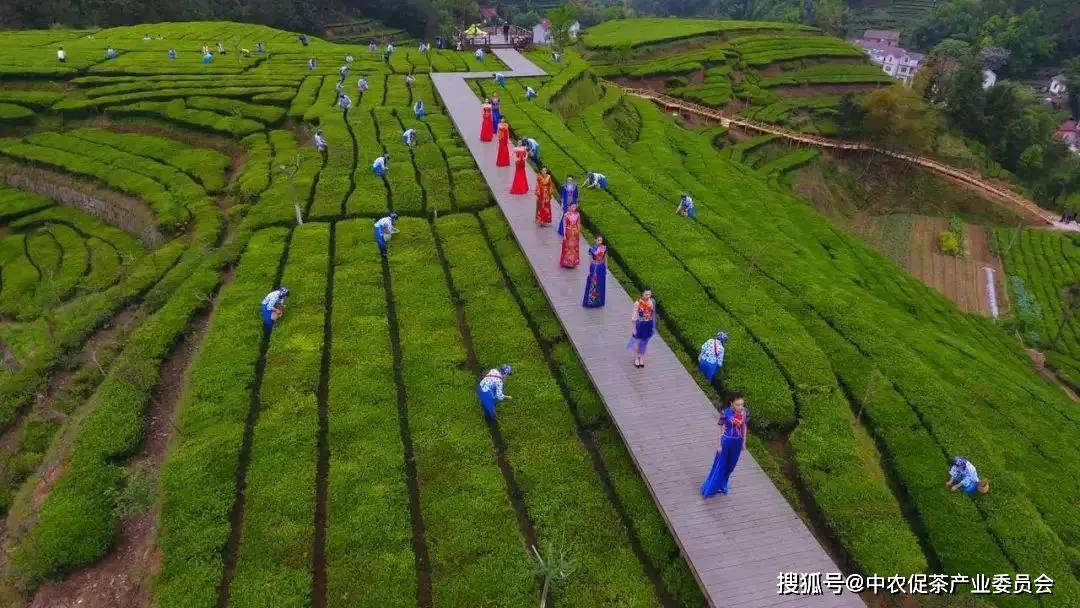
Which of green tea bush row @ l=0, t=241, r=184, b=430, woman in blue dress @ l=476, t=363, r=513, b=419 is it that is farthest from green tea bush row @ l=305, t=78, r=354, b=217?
woman in blue dress @ l=476, t=363, r=513, b=419

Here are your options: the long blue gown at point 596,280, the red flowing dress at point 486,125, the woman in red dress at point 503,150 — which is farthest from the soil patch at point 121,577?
the red flowing dress at point 486,125

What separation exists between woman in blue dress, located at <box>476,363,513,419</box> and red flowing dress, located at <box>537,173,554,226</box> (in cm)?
711

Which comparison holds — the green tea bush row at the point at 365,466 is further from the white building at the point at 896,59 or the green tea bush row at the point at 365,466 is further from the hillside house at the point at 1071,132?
the white building at the point at 896,59

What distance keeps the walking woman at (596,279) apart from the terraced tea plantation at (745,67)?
3984 cm

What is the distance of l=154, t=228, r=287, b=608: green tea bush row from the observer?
9.76 metres

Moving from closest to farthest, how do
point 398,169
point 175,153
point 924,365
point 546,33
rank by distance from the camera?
point 924,365
point 398,169
point 175,153
point 546,33

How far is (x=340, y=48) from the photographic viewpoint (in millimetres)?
47375

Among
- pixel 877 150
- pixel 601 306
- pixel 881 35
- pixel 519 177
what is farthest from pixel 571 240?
pixel 881 35

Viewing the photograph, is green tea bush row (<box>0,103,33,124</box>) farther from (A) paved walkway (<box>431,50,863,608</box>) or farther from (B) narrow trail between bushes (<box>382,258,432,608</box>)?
(A) paved walkway (<box>431,50,863,608</box>)

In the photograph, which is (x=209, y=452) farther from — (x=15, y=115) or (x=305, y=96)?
(x=15, y=115)

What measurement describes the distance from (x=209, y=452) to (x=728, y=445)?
30.6 feet

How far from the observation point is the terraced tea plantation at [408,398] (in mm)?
10211

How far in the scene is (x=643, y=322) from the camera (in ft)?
42.1

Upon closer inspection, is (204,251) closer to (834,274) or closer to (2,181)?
(2,181)
